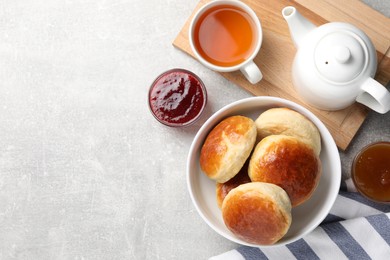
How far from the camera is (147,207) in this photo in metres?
1.25

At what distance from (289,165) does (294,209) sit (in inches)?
5.6

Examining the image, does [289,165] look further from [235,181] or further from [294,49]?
[294,49]

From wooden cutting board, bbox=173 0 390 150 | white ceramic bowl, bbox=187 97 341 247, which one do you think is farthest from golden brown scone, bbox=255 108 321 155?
wooden cutting board, bbox=173 0 390 150

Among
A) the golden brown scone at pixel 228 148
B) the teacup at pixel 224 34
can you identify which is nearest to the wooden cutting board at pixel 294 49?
the teacup at pixel 224 34

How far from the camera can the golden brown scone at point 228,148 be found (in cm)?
103

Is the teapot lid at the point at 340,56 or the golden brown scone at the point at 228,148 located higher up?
the teapot lid at the point at 340,56

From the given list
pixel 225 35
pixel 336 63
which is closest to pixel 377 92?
pixel 336 63

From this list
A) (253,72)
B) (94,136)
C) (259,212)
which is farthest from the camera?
(94,136)

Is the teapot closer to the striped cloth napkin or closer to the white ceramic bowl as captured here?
the white ceramic bowl

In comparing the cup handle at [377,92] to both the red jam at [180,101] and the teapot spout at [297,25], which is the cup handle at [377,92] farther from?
the red jam at [180,101]

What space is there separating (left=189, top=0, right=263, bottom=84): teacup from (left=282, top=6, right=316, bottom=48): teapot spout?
0.09 m

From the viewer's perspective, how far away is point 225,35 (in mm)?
1188

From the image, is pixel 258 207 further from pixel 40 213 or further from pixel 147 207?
pixel 40 213

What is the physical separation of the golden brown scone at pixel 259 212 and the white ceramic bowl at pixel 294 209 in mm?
51
